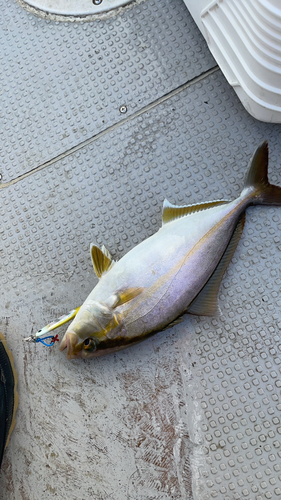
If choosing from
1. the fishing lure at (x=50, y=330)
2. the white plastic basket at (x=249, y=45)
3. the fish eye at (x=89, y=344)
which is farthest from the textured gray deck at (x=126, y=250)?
the fish eye at (x=89, y=344)

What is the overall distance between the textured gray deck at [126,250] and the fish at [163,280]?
0.17m

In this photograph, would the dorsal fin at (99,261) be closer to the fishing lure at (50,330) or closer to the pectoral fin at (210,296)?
the fishing lure at (50,330)

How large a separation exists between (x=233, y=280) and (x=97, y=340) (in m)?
0.78

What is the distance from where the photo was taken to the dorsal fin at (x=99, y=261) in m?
1.94

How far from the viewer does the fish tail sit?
6.25 feet

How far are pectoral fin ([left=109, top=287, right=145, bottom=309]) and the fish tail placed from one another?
0.74m

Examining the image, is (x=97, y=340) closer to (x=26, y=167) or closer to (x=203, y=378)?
(x=203, y=378)

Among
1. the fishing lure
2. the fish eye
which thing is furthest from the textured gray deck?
the fish eye

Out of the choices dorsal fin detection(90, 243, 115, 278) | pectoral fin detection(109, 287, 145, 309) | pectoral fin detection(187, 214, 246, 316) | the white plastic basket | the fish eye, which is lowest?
pectoral fin detection(187, 214, 246, 316)

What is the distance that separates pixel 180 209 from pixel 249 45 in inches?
31.9

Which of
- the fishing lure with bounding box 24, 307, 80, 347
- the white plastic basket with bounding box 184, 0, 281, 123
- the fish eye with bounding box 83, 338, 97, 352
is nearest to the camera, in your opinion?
the white plastic basket with bounding box 184, 0, 281, 123

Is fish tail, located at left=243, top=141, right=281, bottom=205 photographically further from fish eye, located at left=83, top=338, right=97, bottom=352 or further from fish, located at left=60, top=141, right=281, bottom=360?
fish eye, located at left=83, top=338, right=97, bottom=352

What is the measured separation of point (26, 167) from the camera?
7.32 feet

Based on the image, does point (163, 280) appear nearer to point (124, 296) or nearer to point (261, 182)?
point (124, 296)
